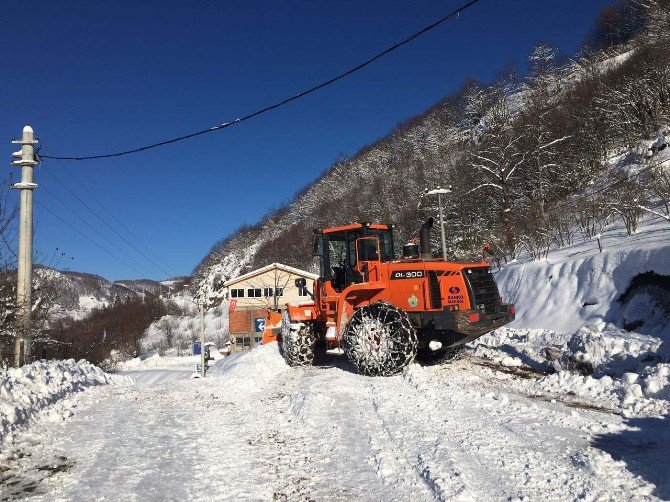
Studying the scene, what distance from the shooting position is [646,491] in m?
3.33

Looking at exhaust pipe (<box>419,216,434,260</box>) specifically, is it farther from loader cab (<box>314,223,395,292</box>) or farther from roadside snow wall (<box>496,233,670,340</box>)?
roadside snow wall (<box>496,233,670,340</box>)

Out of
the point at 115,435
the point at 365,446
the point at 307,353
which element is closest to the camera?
the point at 365,446

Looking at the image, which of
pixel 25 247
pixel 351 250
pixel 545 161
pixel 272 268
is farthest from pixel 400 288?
pixel 272 268

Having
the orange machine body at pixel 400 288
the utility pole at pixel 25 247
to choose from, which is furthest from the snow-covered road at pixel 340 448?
the utility pole at pixel 25 247

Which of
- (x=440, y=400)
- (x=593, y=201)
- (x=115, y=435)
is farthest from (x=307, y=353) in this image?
(x=593, y=201)

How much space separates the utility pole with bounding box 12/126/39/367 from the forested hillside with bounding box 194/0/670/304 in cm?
573

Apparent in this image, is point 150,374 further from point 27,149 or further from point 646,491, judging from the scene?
point 646,491

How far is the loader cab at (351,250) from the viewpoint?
9.38 m

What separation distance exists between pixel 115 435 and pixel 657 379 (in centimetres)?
655

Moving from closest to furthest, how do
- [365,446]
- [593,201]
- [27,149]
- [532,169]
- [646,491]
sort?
[646,491] → [365,446] → [27,149] → [593,201] → [532,169]

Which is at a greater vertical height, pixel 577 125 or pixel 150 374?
pixel 577 125

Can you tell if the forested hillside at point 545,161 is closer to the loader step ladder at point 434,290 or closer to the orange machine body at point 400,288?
the orange machine body at point 400,288

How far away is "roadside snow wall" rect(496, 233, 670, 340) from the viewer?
10.5m

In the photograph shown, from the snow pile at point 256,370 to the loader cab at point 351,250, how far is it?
2111mm
